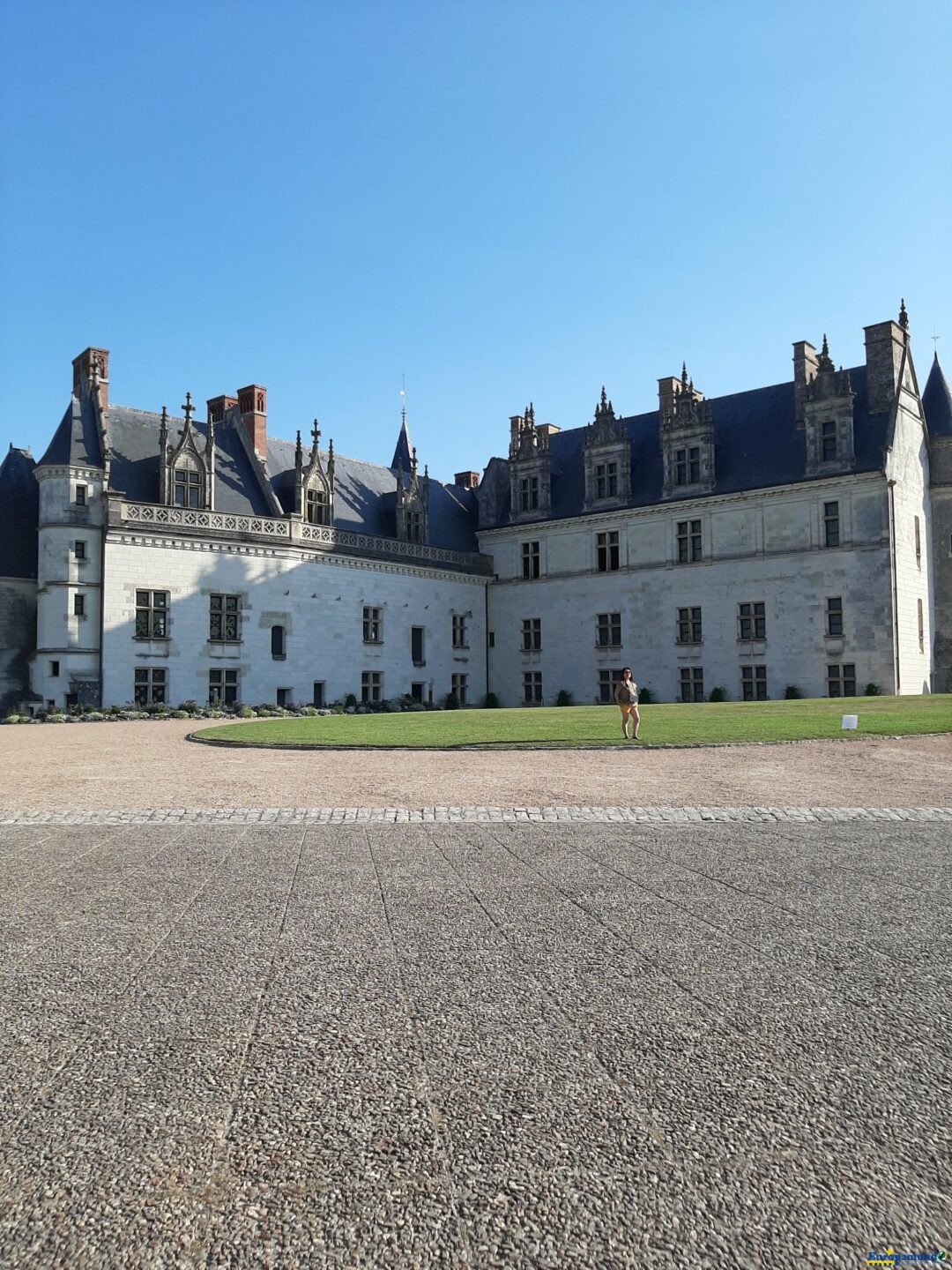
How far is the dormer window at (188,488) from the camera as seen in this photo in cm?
3659

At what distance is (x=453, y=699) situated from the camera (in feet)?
144

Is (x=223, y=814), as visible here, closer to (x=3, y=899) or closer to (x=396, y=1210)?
(x=3, y=899)

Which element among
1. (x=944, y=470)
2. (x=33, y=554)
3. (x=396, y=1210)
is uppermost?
(x=944, y=470)

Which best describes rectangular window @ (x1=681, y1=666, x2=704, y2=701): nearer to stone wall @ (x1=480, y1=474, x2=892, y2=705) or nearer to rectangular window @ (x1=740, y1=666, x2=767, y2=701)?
stone wall @ (x1=480, y1=474, x2=892, y2=705)

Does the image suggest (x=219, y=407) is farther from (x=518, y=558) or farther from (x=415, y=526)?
(x=518, y=558)

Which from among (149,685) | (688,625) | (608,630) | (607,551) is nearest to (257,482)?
(149,685)

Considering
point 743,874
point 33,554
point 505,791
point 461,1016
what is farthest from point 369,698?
point 461,1016

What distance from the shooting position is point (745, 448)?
41.3m

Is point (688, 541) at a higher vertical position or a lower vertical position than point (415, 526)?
lower

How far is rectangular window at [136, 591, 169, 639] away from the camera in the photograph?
34688 mm

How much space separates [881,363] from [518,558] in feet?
58.0

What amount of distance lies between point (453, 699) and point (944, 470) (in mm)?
23056

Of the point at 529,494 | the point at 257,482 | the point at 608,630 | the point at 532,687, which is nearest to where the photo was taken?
the point at 257,482

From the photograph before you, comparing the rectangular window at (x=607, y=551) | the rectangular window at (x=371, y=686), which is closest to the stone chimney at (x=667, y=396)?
the rectangular window at (x=607, y=551)
